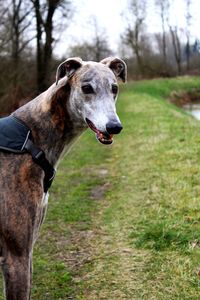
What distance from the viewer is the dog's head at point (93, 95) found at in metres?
3.49

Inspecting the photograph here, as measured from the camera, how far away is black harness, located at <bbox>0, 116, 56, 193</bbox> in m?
3.59

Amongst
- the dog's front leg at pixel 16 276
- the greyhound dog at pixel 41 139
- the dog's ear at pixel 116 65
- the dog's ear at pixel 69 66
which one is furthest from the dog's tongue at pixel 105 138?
the dog's front leg at pixel 16 276

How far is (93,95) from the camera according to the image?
12.0ft

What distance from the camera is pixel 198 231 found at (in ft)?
18.4

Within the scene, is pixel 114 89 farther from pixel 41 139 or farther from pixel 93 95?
pixel 41 139

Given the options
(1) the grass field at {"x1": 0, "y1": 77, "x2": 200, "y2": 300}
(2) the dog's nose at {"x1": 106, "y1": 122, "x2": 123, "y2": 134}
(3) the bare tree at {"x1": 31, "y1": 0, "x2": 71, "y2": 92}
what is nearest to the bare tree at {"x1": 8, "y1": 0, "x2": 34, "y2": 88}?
(3) the bare tree at {"x1": 31, "y1": 0, "x2": 71, "y2": 92}

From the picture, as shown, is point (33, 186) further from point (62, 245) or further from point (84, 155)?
point (84, 155)

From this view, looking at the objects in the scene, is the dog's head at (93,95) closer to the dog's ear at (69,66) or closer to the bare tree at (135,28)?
the dog's ear at (69,66)

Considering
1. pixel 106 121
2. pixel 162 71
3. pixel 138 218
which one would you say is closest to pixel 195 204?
pixel 138 218

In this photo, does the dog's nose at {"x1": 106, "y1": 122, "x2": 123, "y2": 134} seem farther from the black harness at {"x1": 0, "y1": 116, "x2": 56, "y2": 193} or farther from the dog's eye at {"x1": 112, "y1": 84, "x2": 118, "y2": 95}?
the black harness at {"x1": 0, "y1": 116, "x2": 56, "y2": 193}

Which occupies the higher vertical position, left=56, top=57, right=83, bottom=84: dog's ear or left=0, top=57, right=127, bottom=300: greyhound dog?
left=56, top=57, right=83, bottom=84: dog's ear

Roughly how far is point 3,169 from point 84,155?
8200 millimetres

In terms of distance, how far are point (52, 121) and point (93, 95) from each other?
399 mm

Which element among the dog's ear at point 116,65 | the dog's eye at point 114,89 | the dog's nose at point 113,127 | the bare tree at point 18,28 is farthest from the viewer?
the bare tree at point 18,28
